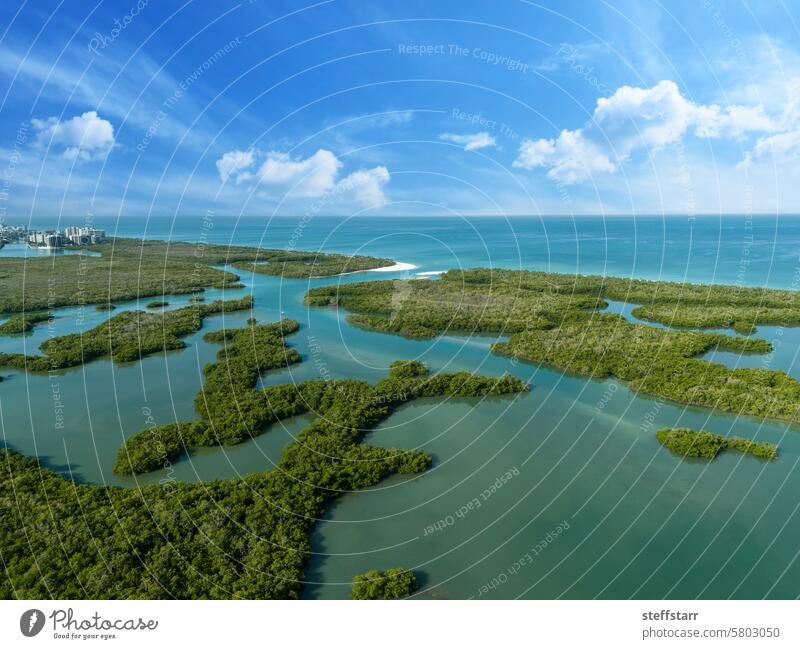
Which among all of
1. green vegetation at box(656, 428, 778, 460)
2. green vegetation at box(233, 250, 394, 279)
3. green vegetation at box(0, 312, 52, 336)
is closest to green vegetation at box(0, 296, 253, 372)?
green vegetation at box(0, 312, 52, 336)

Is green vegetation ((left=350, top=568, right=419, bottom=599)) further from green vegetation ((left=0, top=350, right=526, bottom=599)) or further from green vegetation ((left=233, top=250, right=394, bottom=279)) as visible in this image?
green vegetation ((left=233, top=250, right=394, bottom=279))

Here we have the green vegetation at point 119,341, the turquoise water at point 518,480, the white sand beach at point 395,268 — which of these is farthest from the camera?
the white sand beach at point 395,268

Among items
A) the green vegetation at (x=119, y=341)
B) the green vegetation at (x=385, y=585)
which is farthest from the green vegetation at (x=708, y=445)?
the green vegetation at (x=119, y=341)

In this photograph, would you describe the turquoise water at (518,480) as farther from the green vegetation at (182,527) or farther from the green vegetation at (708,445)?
the green vegetation at (182,527)

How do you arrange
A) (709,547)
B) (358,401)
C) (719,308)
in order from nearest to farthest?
(709,547) < (358,401) < (719,308)

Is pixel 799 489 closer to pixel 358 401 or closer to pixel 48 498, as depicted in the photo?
pixel 358 401

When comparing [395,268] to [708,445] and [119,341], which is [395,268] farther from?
[708,445]

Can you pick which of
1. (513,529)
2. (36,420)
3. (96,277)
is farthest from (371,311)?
(96,277)
